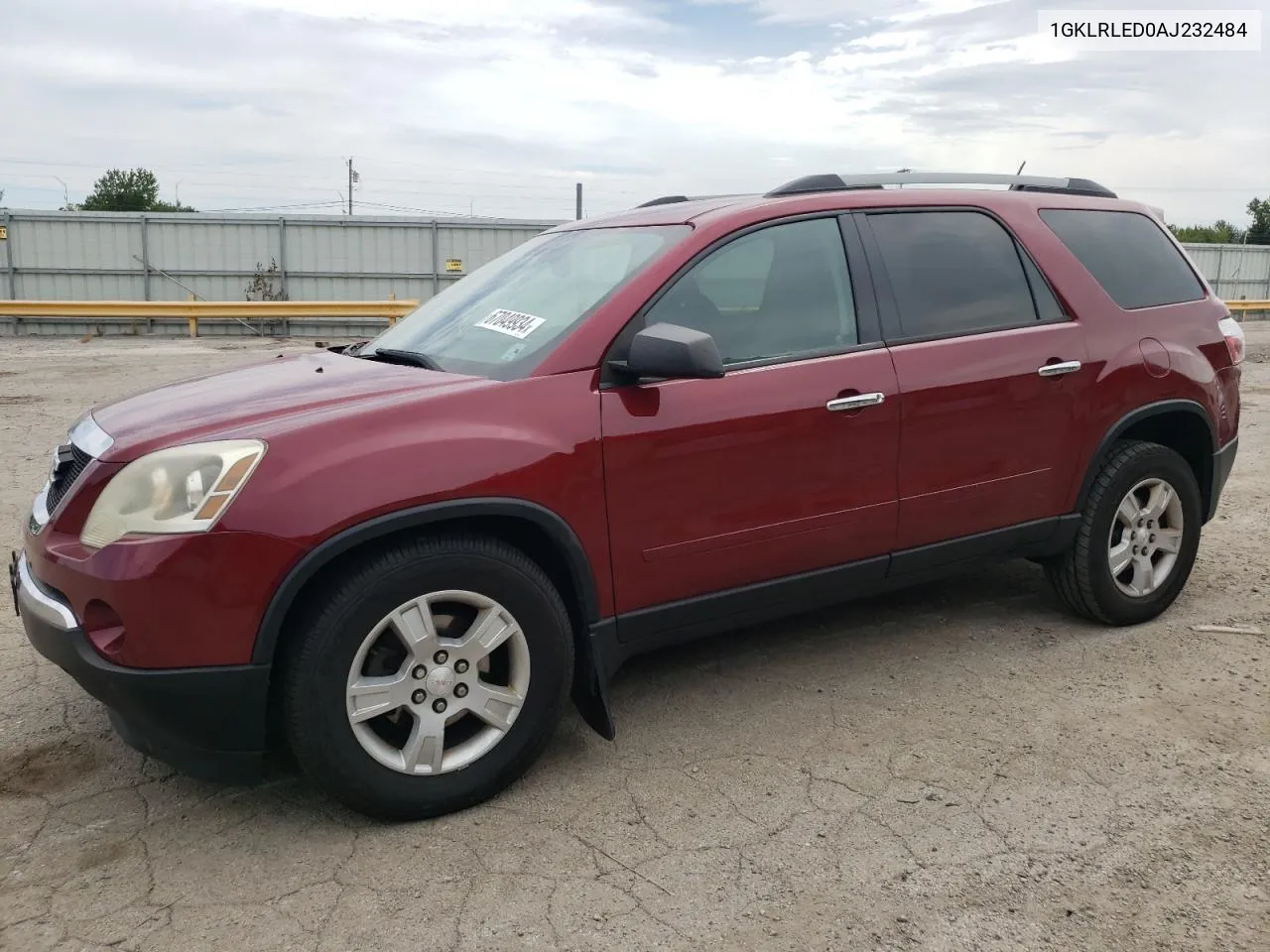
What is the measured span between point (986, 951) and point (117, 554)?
2.26 metres

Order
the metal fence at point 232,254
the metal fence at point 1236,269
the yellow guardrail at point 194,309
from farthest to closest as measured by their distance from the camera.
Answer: the metal fence at point 1236,269 → the metal fence at point 232,254 → the yellow guardrail at point 194,309

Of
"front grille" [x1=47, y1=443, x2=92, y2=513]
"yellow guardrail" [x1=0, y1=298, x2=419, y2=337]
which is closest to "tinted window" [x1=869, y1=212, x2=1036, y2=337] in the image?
"front grille" [x1=47, y1=443, x2=92, y2=513]

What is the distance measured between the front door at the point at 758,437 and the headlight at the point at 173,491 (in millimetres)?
1025

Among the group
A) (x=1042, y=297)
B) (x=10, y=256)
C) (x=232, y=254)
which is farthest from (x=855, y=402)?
(x=10, y=256)

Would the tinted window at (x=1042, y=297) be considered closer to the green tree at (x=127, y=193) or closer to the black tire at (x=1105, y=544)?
the black tire at (x=1105, y=544)

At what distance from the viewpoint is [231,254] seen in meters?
22.9

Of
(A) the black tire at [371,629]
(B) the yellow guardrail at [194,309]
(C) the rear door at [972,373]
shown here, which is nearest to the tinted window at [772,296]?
(C) the rear door at [972,373]

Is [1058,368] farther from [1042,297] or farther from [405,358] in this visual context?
[405,358]

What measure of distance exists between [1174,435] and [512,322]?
3.00 m

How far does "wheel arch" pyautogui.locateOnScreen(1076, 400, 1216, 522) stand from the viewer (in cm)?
414

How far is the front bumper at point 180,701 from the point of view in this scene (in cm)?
258

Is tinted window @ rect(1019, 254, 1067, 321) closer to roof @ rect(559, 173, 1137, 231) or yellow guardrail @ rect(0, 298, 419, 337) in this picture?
roof @ rect(559, 173, 1137, 231)

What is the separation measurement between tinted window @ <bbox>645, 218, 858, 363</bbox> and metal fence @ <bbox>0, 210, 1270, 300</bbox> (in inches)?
794

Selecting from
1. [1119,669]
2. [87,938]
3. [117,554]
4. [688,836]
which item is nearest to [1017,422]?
[1119,669]
